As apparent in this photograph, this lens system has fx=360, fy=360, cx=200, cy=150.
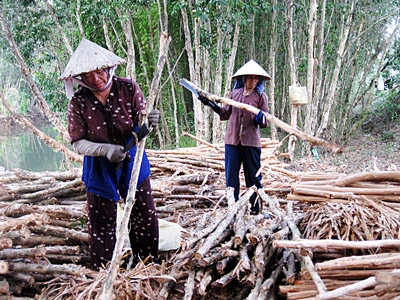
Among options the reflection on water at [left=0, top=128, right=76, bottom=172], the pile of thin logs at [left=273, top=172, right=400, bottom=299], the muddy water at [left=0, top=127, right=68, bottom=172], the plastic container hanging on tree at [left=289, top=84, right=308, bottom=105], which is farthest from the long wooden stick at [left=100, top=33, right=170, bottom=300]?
the reflection on water at [left=0, top=128, right=76, bottom=172]

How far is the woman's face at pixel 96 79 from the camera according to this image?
2.21 m

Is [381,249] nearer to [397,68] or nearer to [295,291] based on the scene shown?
[295,291]

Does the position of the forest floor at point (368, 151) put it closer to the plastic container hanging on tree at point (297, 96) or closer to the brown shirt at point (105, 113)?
the plastic container hanging on tree at point (297, 96)

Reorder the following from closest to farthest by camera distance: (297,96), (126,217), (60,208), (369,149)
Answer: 1. (126,217)
2. (60,208)
3. (297,96)
4. (369,149)

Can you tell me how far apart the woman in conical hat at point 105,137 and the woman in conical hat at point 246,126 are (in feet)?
4.39

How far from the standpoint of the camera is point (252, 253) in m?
2.14

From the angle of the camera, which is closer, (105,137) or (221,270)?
(221,270)

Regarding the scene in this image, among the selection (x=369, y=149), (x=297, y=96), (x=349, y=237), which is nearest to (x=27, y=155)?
(x=369, y=149)

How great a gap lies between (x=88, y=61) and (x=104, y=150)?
55 centimetres

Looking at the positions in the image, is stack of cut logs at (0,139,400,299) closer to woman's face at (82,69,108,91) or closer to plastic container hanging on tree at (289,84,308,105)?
woman's face at (82,69,108,91)

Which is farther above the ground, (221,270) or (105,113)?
(105,113)

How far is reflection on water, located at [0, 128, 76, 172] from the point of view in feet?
51.9

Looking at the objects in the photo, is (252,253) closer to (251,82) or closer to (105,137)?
(105,137)

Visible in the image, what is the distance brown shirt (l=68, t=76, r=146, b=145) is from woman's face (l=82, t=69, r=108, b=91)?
8 centimetres
